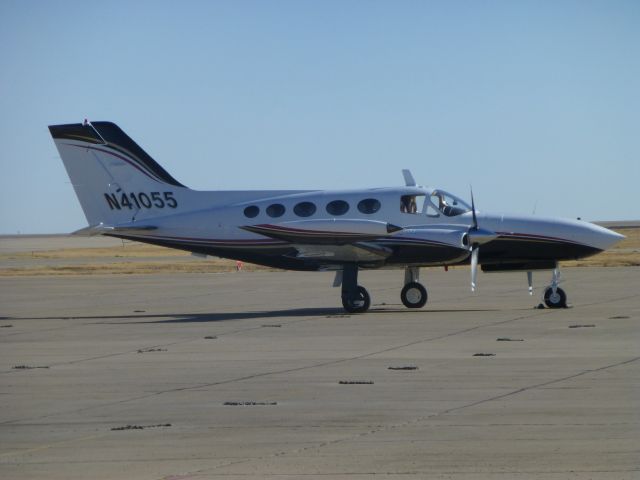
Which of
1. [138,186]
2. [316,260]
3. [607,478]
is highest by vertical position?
[138,186]

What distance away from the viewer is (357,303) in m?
25.0

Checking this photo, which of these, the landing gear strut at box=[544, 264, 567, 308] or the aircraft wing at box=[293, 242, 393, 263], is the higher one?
the aircraft wing at box=[293, 242, 393, 263]

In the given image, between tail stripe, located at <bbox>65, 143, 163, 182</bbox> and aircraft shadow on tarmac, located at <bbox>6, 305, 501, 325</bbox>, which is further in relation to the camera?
tail stripe, located at <bbox>65, 143, 163, 182</bbox>

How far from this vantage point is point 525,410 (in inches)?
436

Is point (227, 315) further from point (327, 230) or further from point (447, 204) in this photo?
point (447, 204)

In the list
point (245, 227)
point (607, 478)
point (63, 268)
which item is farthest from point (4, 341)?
point (63, 268)

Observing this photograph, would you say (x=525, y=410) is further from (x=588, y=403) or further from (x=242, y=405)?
(x=242, y=405)

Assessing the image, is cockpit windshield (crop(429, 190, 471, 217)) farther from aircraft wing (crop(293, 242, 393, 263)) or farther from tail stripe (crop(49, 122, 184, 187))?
tail stripe (crop(49, 122, 184, 187))

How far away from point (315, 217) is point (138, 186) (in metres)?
5.08

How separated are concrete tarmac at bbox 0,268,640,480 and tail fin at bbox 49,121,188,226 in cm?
325

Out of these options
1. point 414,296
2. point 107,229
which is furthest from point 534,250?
point 107,229

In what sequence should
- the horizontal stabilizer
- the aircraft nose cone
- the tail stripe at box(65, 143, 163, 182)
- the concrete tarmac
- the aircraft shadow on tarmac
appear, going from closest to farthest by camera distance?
the concrete tarmac → the aircraft shadow on tarmac → the aircraft nose cone → the horizontal stabilizer → the tail stripe at box(65, 143, 163, 182)

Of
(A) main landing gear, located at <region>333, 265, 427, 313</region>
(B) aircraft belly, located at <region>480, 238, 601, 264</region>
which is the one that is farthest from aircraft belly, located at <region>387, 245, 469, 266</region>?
(A) main landing gear, located at <region>333, 265, 427, 313</region>

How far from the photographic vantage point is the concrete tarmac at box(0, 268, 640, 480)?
29.3ft
